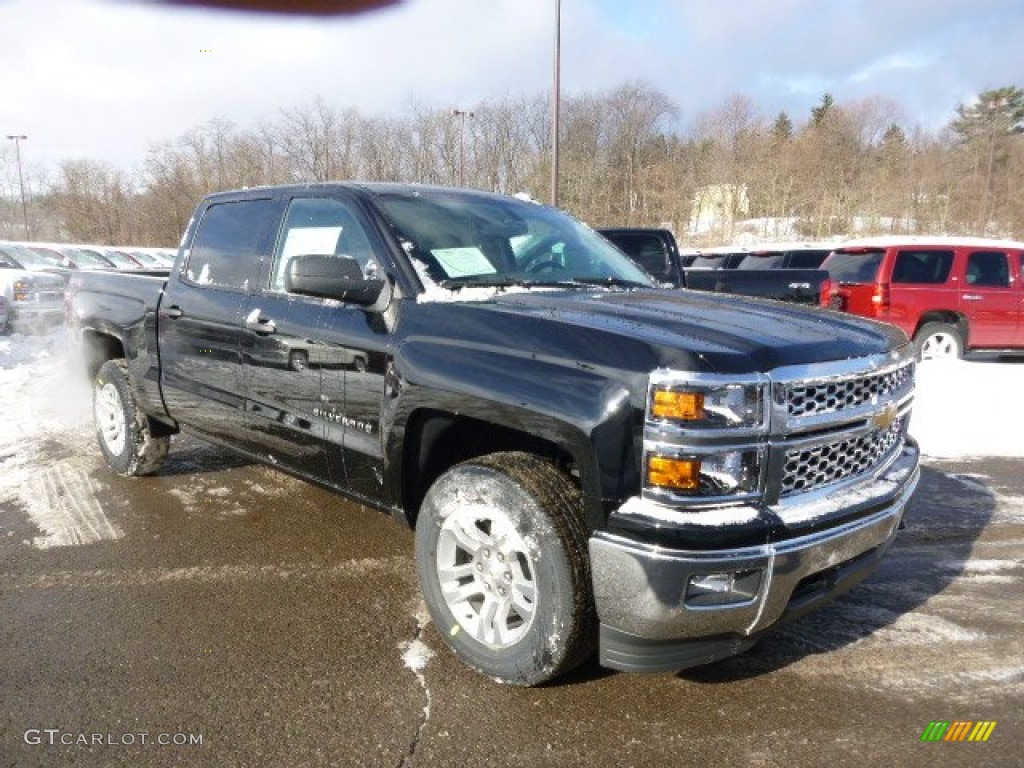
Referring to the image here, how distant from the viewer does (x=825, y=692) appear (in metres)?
2.82

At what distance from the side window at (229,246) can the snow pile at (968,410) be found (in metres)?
5.02

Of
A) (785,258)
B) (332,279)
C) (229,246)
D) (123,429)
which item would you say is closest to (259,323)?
(229,246)

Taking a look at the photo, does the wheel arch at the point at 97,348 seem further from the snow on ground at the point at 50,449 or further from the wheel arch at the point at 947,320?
the wheel arch at the point at 947,320

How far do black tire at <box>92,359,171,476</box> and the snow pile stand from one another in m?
5.64

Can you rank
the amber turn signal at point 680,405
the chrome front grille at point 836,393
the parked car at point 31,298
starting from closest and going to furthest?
the amber turn signal at point 680,405, the chrome front grille at point 836,393, the parked car at point 31,298

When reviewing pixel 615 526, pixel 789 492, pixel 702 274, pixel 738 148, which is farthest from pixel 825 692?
pixel 738 148

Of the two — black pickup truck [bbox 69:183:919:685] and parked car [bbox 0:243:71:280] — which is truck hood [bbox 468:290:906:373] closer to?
black pickup truck [bbox 69:183:919:685]

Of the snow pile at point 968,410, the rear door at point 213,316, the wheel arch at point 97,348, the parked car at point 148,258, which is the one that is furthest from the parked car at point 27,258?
the snow pile at point 968,410

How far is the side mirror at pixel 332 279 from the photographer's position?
10.4ft

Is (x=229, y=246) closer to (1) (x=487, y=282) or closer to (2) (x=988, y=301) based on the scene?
(1) (x=487, y=282)

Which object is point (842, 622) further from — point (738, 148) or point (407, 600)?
point (738, 148)

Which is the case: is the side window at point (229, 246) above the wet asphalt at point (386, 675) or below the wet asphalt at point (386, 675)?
above

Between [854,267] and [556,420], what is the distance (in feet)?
33.3

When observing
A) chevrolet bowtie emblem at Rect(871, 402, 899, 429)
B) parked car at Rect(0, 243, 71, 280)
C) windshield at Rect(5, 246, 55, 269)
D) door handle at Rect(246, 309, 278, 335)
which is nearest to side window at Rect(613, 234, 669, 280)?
door handle at Rect(246, 309, 278, 335)
